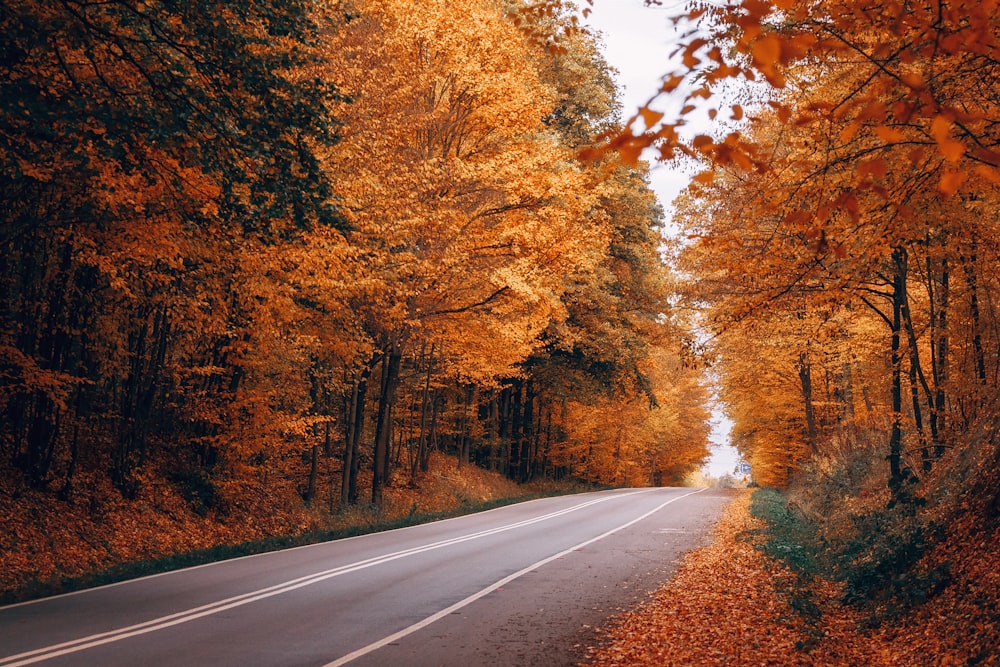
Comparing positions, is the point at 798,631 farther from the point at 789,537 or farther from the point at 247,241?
the point at 247,241

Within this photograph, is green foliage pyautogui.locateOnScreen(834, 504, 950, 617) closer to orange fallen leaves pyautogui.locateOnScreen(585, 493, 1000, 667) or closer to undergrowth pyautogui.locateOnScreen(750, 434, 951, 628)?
undergrowth pyautogui.locateOnScreen(750, 434, 951, 628)

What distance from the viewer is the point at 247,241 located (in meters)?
13.3

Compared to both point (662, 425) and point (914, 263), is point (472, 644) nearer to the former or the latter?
point (914, 263)

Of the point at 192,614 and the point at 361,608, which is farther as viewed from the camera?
the point at 361,608

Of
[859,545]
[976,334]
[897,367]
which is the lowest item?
[859,545]

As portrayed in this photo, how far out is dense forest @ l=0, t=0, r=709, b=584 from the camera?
30.1 ft

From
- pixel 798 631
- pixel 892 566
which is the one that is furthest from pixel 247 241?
pixel 892 566

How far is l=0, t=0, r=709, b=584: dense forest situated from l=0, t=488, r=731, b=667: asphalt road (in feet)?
11.1

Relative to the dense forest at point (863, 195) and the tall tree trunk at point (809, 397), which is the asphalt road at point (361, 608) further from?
the tall tree trunk at point (809, 397)

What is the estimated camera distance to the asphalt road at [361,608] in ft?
22.9

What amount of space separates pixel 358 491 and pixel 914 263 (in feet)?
53.0

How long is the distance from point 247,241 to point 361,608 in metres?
7.02

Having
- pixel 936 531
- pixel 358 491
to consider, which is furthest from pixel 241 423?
pixel 936 531

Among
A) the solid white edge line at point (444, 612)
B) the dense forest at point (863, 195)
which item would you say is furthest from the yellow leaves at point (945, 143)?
the solid white edge line at point (444, 612)
